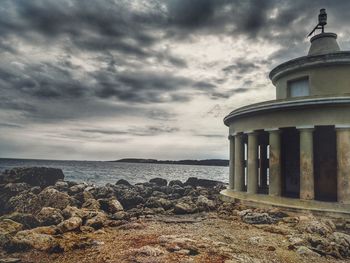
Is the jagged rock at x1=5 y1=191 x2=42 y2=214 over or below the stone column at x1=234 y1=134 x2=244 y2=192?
below

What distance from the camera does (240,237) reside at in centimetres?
1041

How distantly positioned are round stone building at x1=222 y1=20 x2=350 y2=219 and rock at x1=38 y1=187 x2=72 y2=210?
966cm

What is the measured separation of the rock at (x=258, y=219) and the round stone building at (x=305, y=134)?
2.04 metres

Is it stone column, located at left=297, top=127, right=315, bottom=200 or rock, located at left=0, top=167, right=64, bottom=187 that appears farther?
rock, located at left=0, top=167, right=64, bottom=187

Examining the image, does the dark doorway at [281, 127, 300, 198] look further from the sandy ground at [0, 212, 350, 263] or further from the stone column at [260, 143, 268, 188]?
the sandy ground at [0, 212, 350, 263]

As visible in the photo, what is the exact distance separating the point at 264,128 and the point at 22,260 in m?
12.9

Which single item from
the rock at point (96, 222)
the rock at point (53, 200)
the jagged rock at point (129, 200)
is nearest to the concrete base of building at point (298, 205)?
the jagged rock at point (129, 200)

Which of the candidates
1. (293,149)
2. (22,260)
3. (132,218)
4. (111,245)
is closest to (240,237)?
(111,245)

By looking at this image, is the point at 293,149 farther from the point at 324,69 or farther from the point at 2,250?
the point at 2,250

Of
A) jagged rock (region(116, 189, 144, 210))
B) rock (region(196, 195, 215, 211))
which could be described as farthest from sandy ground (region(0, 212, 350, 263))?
jagged rock (region(116, 189, 144, 210))

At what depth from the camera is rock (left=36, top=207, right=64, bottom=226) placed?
1231 cm

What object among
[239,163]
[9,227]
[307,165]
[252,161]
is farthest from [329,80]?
[9,227]

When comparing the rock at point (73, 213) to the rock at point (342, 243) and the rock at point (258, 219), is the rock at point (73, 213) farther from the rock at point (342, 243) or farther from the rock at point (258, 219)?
the rock at point (342, 243)

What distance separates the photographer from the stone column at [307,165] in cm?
1416
